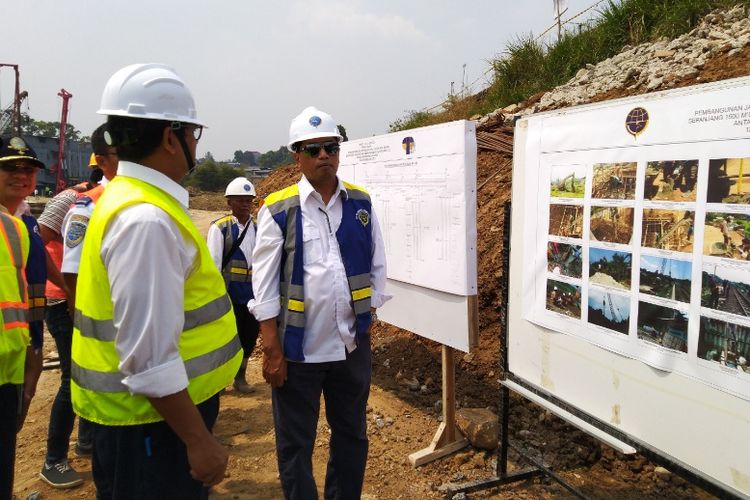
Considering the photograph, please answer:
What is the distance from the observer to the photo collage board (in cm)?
175

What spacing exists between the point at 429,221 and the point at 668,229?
186 cm

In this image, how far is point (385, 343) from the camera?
578cm

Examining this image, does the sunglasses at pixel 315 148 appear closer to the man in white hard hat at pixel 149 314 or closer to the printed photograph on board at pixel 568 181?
the man in white hard hat at pixel 149 314

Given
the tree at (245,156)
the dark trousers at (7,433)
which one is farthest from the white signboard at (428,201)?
the tree at (245,156)

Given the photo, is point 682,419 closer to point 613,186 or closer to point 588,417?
point 588,417

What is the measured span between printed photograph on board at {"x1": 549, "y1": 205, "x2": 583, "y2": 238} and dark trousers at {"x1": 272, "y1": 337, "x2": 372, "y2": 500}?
118 centimetres

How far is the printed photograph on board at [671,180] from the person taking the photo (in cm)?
186

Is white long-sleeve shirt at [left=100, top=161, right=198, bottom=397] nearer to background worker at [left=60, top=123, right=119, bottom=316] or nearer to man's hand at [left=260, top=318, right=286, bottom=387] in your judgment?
man's hand at [left=260, top=318, right=286, bottom=387]

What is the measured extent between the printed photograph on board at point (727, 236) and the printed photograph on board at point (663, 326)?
0.95ft

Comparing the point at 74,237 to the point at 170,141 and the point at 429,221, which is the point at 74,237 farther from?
the point at 429,221

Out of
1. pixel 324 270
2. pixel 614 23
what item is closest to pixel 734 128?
pixel 324 270

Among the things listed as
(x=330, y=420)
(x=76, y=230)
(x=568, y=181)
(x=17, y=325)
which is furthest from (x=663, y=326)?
(x=76, y=230)

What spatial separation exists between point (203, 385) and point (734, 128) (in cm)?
203

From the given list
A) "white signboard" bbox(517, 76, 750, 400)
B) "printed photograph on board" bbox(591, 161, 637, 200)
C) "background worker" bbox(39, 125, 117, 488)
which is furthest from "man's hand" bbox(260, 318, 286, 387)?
"printed photograph on board" bbox(591, 161, 637, 200)
